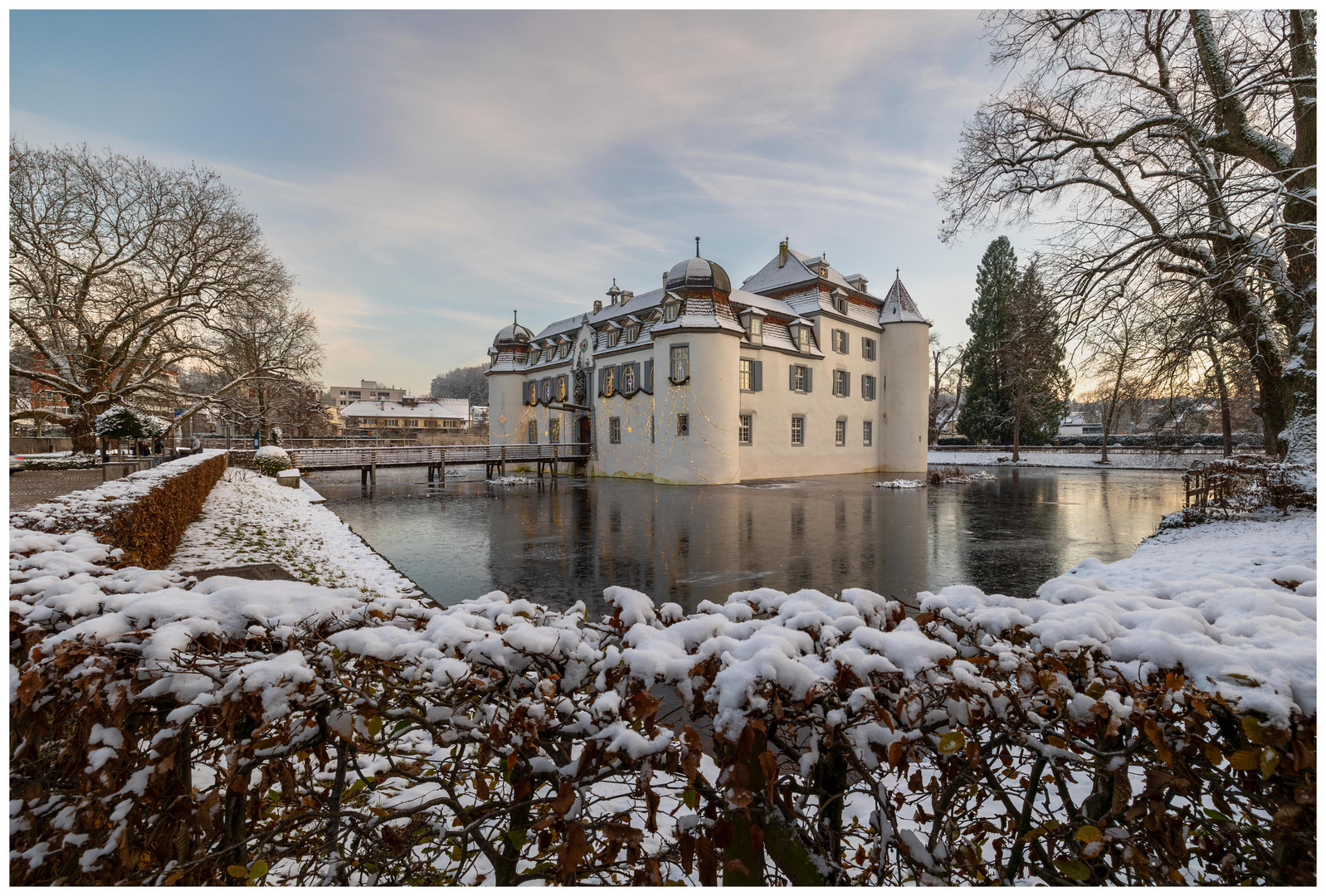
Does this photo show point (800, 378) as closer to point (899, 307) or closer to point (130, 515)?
point (899, 307)

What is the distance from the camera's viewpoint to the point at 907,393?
33.1 meters

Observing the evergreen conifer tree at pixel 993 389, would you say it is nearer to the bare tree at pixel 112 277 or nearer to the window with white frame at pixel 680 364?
the window with white frame at pixel 680 364

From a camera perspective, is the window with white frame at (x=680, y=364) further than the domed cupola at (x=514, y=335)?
No

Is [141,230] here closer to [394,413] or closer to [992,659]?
[992,659]

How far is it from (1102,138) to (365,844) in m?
13.6

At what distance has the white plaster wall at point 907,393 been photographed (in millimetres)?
32906

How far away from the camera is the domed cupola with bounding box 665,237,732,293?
25.3 metres

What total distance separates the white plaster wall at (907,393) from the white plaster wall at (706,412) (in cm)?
1296

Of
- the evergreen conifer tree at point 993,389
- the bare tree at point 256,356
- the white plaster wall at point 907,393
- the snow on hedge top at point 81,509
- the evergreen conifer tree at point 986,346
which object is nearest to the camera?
the snow on hedge top at point 81,509

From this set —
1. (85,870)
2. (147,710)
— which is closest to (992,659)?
(147,710)

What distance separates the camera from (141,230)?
2042 centimetres

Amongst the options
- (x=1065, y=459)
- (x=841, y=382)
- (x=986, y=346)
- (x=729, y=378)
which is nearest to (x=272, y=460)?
(x=729, y=378)

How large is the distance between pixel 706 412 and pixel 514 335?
16.6 m

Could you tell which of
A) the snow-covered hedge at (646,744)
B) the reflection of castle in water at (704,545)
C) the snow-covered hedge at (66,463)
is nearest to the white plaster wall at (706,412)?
the reflection of castle in water at (704,545)
